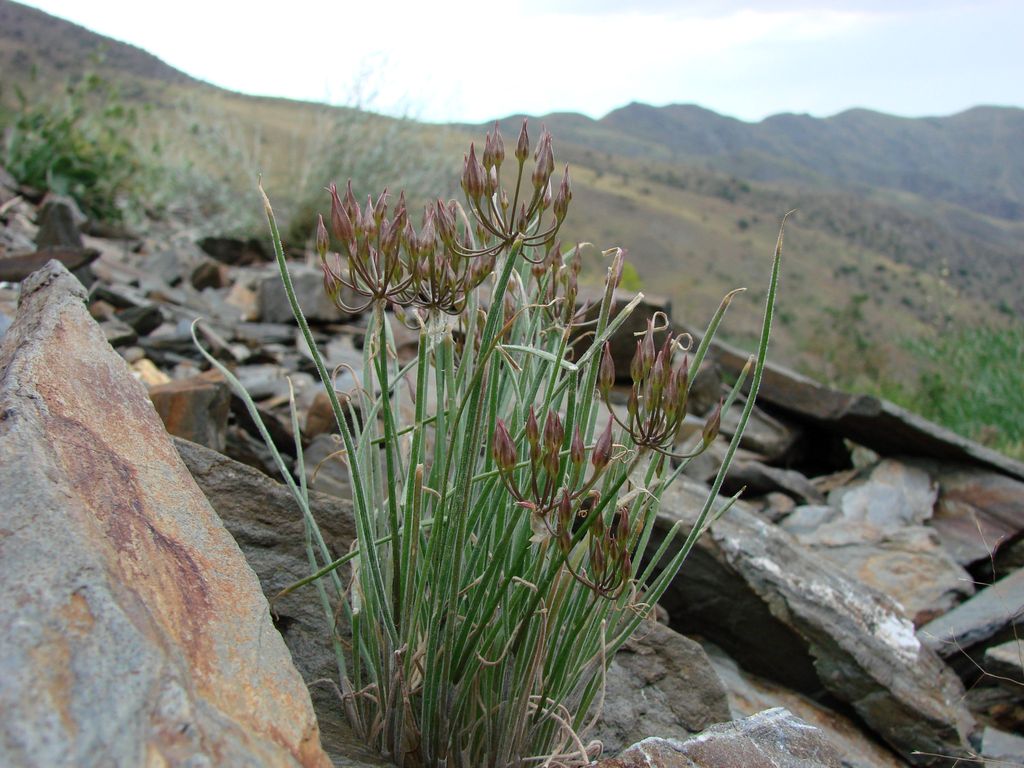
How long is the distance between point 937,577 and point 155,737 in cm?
372

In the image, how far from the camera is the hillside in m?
10.5

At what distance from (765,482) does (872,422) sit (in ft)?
2.75

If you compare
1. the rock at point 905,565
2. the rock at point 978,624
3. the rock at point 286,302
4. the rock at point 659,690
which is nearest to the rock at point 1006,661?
the rock at point 978,624

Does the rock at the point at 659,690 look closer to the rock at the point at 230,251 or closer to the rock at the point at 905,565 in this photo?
the rock at the point at 905,565

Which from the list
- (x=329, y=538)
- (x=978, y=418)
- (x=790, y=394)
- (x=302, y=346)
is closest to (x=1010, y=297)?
(x=978, y=418)

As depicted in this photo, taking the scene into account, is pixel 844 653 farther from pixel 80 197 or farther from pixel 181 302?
pixel 80 197

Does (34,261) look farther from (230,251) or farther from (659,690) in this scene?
(230,251)

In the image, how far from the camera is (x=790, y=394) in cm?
552

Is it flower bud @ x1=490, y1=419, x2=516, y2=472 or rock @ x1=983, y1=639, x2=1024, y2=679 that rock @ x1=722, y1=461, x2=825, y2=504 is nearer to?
rock @ x1=983, y1=639, x2=1024, y2=679

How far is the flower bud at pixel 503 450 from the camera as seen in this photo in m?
1.27

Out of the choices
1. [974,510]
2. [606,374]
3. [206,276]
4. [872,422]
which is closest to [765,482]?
[872,422]

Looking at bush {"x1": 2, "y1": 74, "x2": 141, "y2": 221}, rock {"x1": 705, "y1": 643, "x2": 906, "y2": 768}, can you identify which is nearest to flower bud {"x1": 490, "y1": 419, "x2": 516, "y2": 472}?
rock {"x1": 705, "y1": 643, "x2": 906, "y2": 768}

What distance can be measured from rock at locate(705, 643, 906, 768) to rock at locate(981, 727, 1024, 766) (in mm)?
278

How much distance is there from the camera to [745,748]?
160 cm
